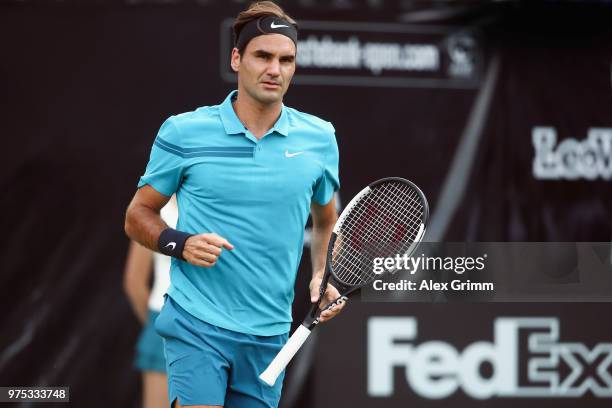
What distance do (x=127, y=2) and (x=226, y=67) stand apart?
539 mm

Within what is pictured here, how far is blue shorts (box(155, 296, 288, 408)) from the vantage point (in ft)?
11.6

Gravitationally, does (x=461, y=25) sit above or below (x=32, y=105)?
above

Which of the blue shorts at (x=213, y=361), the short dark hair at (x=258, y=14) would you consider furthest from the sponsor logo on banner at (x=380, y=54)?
the blue shorts at (x=213, y=361)

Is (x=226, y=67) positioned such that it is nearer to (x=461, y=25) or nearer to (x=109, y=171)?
(x=109, y=171)

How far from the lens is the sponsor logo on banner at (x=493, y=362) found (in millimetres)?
5812

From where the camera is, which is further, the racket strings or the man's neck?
the racket strings

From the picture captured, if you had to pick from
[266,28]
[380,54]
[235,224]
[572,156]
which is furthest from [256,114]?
[572,156]

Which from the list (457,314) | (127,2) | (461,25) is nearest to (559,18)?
(461,25)

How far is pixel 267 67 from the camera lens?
371cm

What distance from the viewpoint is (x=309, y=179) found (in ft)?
12.3

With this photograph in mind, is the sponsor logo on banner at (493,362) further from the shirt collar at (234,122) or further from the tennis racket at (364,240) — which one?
the shirt collar at (234,122)

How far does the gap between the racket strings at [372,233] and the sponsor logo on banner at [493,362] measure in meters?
1.54

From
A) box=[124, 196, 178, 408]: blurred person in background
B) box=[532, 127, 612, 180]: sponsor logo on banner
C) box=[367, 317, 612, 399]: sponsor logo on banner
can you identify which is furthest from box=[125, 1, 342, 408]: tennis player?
box=[532, 127, 612, 180]: sponsor logo on banner

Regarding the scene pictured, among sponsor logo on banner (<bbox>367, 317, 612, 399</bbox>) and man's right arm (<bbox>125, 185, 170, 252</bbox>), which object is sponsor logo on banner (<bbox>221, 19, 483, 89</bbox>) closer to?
sponsor logo on banner (<bbox>367, 317, 612, 399</bbox>)
